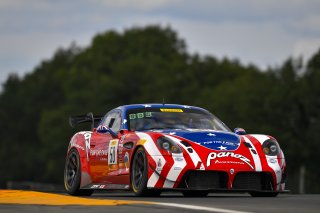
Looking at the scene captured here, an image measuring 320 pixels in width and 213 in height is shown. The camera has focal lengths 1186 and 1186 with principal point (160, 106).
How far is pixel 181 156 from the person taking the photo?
15711mm

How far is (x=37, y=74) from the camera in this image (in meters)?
134

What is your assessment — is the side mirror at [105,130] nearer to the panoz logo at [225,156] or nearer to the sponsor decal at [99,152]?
the sponsor decal at [99,152]

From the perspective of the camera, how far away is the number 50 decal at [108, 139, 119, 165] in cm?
1708

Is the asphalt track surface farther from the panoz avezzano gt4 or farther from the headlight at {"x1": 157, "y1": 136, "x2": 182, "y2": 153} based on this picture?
the headlight at {"x1": 157, "y1": 136, "x2": 182, "y2": 153}

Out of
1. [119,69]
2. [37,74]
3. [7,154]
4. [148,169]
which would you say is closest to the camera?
[148,169]

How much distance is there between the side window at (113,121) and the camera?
17719 mm

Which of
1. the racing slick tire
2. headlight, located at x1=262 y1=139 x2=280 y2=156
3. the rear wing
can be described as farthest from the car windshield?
the rear wing

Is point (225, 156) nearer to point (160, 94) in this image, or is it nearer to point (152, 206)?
point (152, 206)

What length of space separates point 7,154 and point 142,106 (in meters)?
102

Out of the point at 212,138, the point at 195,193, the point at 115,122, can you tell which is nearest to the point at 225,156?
the point at 212,138

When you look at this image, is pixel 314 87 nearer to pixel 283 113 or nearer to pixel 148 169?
pixel 283 113

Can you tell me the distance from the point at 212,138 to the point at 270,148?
3.00 ft

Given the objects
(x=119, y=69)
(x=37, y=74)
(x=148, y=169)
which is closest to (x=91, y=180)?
(x=148, y=169)

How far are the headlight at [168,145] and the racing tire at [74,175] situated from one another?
9.77ft
